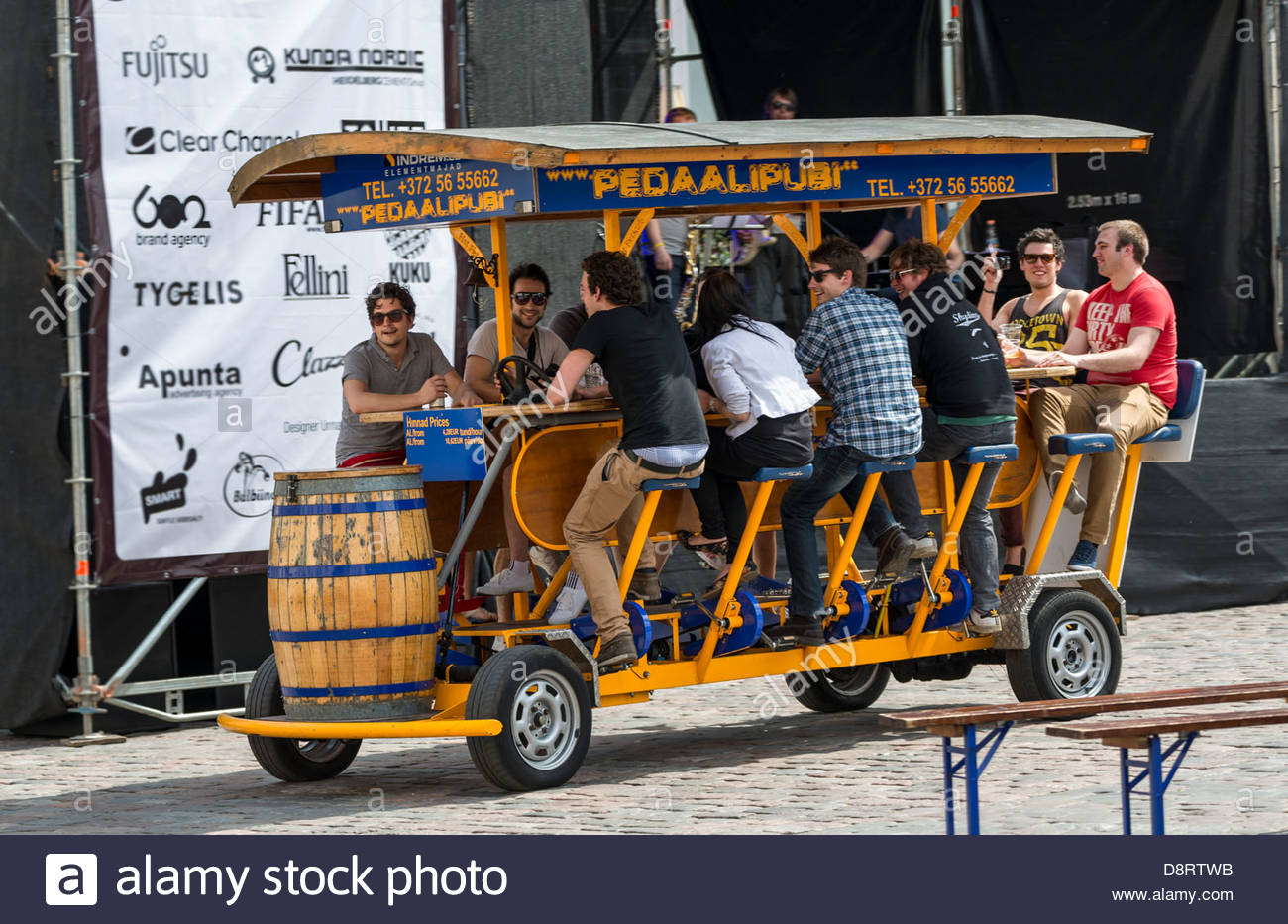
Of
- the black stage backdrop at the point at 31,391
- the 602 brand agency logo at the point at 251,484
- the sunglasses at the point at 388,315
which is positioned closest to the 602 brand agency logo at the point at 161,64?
the black stage backdrop at the point at 31,391

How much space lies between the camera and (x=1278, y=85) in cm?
1349

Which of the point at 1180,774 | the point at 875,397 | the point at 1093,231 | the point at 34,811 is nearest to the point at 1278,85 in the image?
the point at 1093,231

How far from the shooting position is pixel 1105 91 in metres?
13.7

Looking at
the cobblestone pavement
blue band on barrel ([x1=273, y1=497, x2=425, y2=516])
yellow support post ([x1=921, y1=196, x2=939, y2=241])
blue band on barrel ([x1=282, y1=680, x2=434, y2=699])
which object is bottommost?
the cobblestone pavement

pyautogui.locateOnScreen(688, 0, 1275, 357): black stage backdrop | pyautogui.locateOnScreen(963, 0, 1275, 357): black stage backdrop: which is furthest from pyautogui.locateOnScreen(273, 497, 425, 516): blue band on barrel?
pyautogui.locateOnScreen(963, 0, 1275, 357): black stage backdrop

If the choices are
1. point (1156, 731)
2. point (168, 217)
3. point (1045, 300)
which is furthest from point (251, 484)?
point (1156, 731)

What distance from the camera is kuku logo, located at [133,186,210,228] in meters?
10.6

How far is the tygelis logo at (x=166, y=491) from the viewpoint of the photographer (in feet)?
34.9

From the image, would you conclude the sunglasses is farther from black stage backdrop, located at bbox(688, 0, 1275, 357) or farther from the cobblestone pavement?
black stage backdrop, located at bbox(688, 0, 1275, 357)

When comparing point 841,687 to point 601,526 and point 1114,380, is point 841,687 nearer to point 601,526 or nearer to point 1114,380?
point 1114,380

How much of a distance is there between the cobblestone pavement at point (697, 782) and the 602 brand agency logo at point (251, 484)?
3.83 feet

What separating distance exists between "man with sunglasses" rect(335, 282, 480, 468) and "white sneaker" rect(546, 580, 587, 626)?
1094 mm

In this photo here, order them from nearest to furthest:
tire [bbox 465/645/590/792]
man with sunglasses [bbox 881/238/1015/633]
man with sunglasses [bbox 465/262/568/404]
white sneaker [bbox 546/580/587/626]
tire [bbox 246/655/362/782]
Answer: tire [bbox 465/645/590/792], tire [bbox 246/655/362/782], white sneaker [bbox 546/580/587/626], man with sunglasses [bbox 465/262/568/404], man with sunglasses [bbox 881/238/1015/633]

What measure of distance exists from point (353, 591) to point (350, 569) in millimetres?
85
